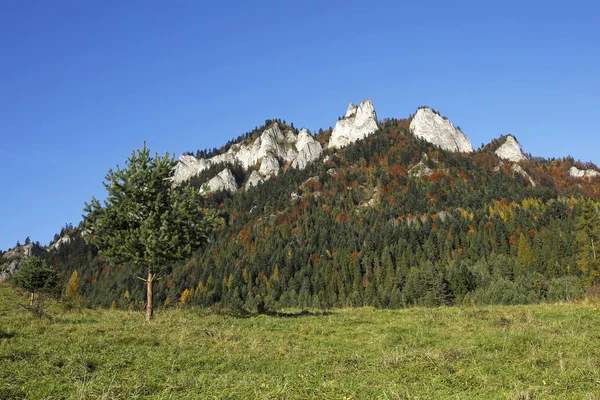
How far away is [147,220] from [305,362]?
47.3 ft

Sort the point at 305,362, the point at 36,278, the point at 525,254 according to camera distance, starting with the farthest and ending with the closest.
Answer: the point at 525,254
the point at 36,278
the point at 305,362

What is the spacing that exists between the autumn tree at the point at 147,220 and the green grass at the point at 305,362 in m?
5.80

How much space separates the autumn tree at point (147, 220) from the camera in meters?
22.8

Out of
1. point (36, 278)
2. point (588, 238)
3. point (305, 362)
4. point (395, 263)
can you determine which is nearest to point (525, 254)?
point (395, 263)

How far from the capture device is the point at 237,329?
58.9 feet

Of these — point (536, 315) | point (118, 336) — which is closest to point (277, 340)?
point (118, 336)

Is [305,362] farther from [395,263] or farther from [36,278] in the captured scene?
[395,263]

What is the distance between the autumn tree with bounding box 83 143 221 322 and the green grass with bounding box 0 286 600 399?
580 centimetres

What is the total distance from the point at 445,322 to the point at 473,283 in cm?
10540

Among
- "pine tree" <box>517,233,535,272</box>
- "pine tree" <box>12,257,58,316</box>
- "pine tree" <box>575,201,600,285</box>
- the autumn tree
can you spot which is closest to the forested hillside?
"pine tree" <box>517,233,535,272</box>

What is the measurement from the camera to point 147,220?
73.6 feet

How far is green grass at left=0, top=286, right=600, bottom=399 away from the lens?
28.5ft

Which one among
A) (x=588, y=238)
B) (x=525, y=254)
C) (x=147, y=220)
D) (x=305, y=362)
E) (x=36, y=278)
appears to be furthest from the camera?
(x=525, y=254)

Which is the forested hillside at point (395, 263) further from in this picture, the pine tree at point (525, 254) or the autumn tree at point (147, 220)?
the autumn tree at point (147, 220)
